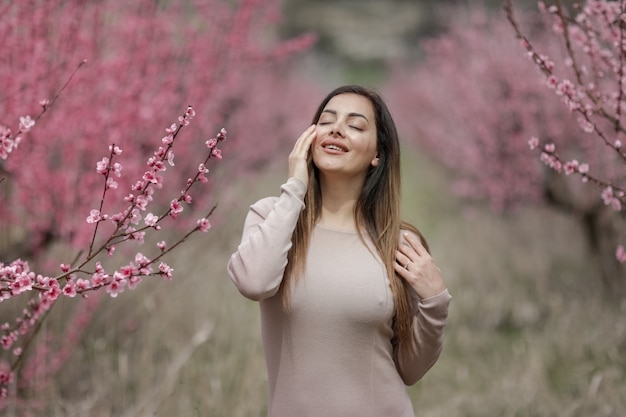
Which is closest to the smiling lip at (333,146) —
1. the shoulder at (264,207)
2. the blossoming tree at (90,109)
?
the shoulder at (264,207)

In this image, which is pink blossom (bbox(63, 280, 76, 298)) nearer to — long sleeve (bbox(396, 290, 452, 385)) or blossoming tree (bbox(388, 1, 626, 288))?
long sleeve (bbox(396, 290, 452, 385))

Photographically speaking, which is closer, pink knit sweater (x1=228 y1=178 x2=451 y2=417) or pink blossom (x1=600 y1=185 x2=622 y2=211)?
pink knit sweater (x1=228 y1=178 x2=451 y2=417)

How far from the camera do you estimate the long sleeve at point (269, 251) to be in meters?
1.84

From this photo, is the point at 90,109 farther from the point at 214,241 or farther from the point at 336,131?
the point at 336,131

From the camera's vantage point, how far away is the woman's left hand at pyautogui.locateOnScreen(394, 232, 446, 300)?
6.59ft

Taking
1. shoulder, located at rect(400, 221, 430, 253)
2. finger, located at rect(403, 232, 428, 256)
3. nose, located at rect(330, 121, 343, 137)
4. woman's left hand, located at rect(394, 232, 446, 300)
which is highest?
nose, located at rect(330, 121, 343, 137)

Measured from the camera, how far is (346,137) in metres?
2.10

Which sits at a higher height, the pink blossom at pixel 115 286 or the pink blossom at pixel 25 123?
the pink blossom at pixel 25 123

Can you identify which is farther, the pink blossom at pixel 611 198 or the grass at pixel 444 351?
the grass at pixel 444 351

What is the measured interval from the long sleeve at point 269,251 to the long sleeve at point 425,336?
440mm

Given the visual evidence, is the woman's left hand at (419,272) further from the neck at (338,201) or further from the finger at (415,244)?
the neck at (338,201)

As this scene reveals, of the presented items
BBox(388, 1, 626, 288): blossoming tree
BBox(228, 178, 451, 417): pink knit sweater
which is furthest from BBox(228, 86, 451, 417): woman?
BBox(388, 1, 626, 288): blossoming tree

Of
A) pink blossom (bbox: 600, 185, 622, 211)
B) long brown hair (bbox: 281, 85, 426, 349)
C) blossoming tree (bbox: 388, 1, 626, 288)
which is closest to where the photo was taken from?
long brown hair (bbox: 281, 85, 426, 349)

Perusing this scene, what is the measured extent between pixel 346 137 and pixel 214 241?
343 cm
